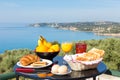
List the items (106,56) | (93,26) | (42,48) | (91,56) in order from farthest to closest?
(93,26) → (106,56) → (42,48) → (91,56)

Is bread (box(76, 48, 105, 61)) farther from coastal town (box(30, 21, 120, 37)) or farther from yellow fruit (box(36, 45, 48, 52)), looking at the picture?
coastal town (box(30, 21, 120, 37))

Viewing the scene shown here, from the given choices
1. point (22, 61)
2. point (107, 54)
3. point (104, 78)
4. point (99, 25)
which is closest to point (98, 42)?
point (107, 54)

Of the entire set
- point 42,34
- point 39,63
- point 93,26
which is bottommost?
point 93,26

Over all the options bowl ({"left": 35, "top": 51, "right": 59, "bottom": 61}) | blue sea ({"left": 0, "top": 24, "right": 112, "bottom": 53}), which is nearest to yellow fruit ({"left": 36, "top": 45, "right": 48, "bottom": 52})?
bowl ({"left": 35, "top": 51, "right": 59, "bottom": 61})

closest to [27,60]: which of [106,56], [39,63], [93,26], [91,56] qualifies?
[39,63]

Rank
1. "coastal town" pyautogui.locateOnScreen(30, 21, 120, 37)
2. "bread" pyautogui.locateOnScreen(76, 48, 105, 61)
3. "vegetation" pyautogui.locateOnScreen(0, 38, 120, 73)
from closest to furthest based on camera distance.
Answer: "bread" pyautogui.locateOnScreen(76, 48, 105, 61), "vegetation" pyautogui.locateOnScreen(0, 38, 120, 73), "coastal town" pyautogui.locateOnScreen(30, 21, 120, 37)

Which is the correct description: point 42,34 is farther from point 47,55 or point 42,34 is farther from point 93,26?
point 93,26

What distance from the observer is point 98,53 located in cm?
254

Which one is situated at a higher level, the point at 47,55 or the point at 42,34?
the point at 42,34

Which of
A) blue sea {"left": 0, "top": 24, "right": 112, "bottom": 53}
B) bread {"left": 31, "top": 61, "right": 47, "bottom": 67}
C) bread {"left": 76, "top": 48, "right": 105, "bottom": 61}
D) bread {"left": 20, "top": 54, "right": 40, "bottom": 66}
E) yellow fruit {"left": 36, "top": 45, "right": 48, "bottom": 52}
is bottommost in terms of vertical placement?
blue sea {"left": 0, "top": 24, "right": 112, "bottom": 53}

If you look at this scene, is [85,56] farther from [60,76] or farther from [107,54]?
[107,54]

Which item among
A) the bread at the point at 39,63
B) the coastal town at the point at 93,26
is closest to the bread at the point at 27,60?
the bread at the point at 39,63

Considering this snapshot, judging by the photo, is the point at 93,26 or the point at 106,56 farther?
the point at 93,26

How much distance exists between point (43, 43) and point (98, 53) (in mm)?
555
